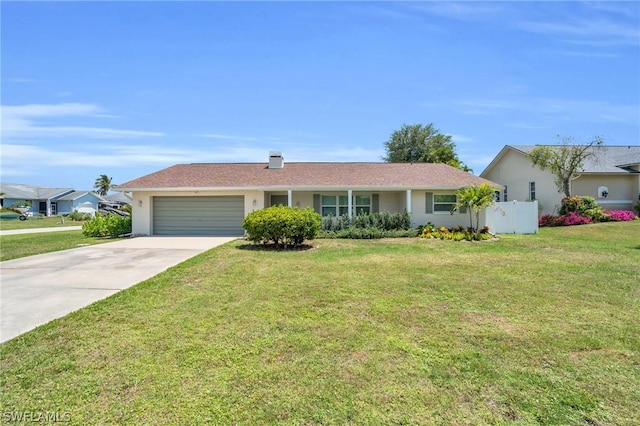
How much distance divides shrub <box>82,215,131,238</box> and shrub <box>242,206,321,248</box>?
8.90 meters

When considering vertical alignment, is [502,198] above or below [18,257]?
above

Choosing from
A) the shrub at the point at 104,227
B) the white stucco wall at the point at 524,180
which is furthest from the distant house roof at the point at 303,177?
the white stucco wall at the point at 524,180

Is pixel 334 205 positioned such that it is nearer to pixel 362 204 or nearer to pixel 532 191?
pixel 362 204

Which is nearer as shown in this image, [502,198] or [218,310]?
[218,310]

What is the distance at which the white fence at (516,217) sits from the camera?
1770 cm

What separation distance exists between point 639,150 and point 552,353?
29860 millimetres

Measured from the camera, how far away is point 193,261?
31.0 feet

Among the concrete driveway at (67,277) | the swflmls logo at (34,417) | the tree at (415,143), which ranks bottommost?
the swflmls logo at (34,417)

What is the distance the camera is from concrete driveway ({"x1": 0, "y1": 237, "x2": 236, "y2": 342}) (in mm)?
5223

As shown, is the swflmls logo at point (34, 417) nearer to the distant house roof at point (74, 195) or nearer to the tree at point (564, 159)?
the tree at point (564, 159)

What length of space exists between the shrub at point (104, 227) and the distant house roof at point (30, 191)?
39643 millimetres

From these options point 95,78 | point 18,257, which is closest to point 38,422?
point 18,257

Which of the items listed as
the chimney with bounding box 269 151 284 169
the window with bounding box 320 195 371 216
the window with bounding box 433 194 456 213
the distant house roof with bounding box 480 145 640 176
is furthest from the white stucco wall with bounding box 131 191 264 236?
the distant house roof with bounding box 480 145 640 176

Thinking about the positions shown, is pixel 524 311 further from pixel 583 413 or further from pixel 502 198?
pixel 502 198
